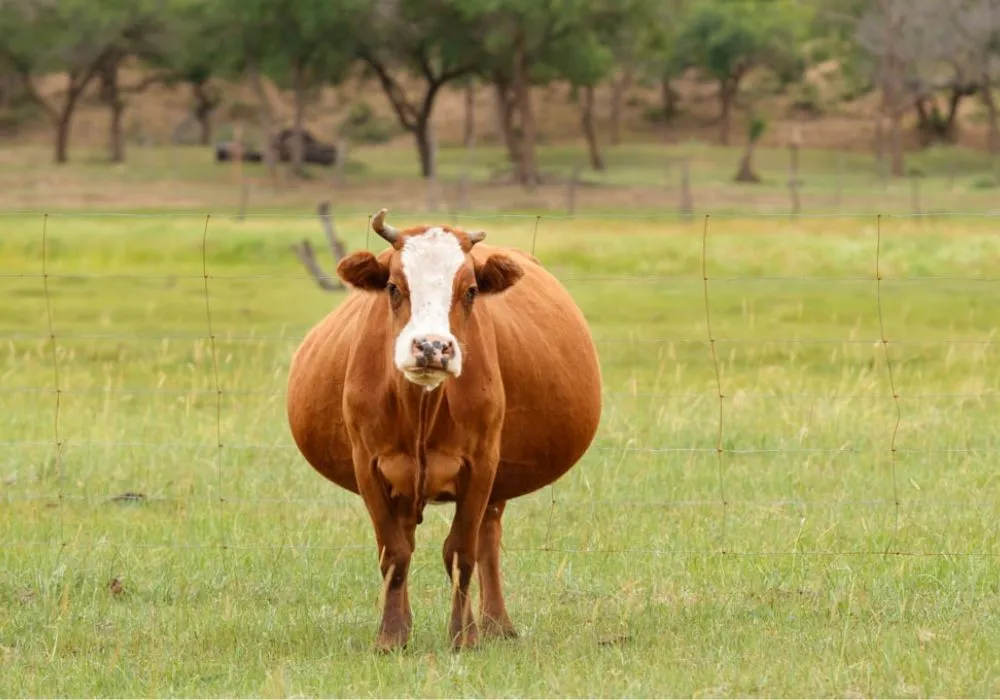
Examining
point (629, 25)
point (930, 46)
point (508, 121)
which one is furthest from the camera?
point (930, 46)

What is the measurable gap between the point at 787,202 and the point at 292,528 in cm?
4116

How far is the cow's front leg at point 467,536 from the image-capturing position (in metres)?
6.88

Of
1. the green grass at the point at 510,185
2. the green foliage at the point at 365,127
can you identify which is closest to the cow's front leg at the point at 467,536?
the green grass at the point at 510,185

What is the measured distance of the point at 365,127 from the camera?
78938mm

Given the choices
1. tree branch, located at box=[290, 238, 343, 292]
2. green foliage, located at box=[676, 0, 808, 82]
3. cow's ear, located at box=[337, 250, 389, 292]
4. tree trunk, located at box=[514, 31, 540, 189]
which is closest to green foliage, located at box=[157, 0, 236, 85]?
tree trunk, located at box=[514, 31, 540, 189]

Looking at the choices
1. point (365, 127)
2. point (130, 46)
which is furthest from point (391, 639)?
point (365, 127)

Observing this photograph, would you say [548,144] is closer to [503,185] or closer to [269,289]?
[503,185]

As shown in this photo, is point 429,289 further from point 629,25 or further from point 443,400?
point 629,25

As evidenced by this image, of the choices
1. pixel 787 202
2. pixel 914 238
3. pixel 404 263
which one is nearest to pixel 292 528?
pixel 404 263

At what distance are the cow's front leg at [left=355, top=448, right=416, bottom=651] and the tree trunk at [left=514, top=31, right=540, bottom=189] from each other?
4537cm

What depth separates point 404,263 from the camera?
6539 millimetres

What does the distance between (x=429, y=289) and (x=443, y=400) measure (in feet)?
1.79

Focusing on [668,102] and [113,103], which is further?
[668,102]

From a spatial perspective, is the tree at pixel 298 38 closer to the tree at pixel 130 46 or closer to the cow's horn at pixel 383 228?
the tree at pixel 130 46
